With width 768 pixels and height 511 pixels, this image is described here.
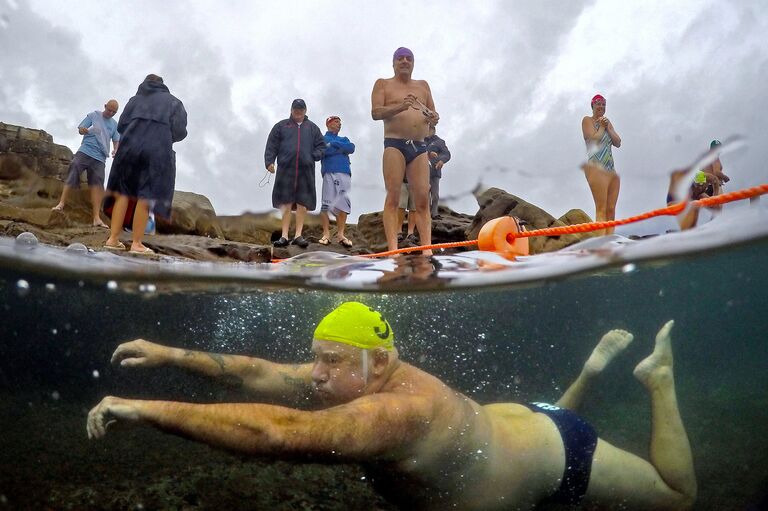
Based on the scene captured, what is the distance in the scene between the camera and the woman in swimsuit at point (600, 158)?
5641mm

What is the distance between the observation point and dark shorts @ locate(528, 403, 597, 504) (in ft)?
8.88

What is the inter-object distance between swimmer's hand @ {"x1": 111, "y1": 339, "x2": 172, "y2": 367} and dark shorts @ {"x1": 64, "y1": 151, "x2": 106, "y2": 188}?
147 inches

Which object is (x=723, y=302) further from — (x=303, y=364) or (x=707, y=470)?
(x=303, y=364)

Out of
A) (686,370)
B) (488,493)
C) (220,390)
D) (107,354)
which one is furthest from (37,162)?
(686,370)

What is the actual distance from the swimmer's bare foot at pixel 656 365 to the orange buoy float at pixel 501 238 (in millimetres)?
1149

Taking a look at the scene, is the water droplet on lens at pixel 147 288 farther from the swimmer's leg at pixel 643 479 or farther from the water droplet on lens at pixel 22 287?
the swimmer's leg at pixel 643 479

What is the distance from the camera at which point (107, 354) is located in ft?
9.15

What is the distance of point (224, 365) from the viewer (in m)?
2.79

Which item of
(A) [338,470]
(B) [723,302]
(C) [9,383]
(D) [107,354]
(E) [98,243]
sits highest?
(E) [98,243]

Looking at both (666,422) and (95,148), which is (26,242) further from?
(666,422)

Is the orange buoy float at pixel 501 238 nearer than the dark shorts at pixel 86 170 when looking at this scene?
Yes

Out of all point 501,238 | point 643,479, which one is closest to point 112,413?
point 643,479

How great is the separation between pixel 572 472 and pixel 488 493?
1.37 ft

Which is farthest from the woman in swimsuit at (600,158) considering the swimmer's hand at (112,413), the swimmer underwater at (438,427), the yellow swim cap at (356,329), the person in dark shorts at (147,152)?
the swimmer's hand at (112,413)
